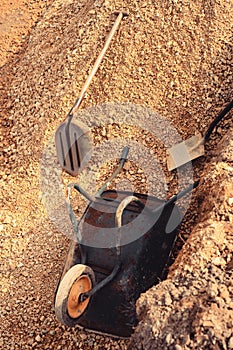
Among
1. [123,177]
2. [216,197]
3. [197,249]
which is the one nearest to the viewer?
[197,249]

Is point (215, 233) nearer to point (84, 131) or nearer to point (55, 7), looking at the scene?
point (84, 131)

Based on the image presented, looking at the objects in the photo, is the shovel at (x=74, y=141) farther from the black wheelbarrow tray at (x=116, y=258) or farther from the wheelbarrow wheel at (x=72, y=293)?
the wheelbarrow wheel at (x=72, y=293)

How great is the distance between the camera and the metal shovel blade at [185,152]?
5219 mm

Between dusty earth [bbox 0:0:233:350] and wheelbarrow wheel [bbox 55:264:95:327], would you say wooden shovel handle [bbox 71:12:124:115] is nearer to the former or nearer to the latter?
dusty earth [bbox 0:0:233:350]

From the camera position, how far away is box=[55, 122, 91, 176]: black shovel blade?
480cm

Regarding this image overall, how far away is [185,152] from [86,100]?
1.20m

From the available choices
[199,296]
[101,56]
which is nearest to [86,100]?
[101,56]

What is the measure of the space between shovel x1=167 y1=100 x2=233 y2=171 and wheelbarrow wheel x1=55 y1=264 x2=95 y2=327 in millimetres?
1842

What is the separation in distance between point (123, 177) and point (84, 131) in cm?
60

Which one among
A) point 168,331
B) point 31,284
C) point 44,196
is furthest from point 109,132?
point 168,331

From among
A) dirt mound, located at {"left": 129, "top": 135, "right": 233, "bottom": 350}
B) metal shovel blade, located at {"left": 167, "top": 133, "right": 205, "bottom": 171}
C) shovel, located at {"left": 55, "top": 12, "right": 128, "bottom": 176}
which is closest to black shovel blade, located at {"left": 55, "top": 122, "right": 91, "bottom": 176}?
shovel, located at {"left": 55, "top": 12, "right": 128, "bottom": 176}

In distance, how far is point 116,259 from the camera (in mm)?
3809

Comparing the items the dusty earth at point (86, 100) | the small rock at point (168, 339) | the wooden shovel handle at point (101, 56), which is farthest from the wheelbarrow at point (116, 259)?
the wooden shovel handle at point (101, 56)

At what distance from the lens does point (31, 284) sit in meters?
4.94
